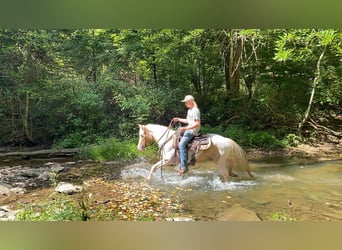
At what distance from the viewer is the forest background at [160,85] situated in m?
3.99

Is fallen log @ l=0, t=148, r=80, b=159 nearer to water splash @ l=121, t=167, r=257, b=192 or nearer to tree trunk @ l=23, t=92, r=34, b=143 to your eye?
tree trunk @ l=23, t=92, r=34, b=143

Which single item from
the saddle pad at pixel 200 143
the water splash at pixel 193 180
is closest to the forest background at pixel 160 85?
the saddle pad at pixel 200 143

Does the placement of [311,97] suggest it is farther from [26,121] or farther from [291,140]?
[26,121]

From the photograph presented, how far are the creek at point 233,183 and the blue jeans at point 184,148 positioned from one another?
0.10 m

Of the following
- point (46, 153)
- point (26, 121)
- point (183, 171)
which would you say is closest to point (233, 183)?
point (183, 171)

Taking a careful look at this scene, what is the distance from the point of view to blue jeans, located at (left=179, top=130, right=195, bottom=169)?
3.94 m

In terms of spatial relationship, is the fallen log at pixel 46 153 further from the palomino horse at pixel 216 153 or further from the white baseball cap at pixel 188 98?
the white baseball cap at pixel 188 98

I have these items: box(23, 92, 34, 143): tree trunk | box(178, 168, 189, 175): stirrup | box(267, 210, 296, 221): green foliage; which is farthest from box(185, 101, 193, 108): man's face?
box(23, 92, 34, 143): tree trunk

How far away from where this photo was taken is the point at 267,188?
12.6 feet

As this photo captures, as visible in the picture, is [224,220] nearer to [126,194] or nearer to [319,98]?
[126,194]

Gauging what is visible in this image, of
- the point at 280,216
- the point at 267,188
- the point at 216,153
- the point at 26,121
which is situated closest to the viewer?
the point at 280,216

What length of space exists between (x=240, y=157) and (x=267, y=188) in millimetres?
448
